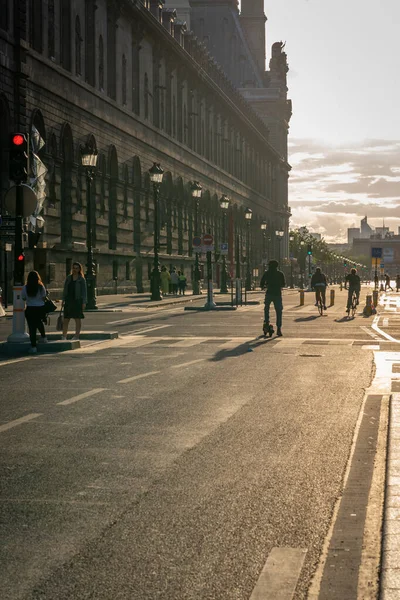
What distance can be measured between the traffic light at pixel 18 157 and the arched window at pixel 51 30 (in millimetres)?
31664

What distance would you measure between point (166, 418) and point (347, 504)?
4.24m

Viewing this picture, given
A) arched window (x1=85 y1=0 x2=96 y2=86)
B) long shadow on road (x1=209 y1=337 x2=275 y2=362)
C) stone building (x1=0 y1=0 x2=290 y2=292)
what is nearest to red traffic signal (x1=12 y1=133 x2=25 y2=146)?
long shadow on road (x1=209 y1=337 x2=275 y2=362)

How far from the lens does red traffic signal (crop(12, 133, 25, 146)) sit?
2099 cm

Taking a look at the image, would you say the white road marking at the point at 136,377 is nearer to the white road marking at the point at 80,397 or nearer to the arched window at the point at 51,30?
the white road marking at the point at 80,397

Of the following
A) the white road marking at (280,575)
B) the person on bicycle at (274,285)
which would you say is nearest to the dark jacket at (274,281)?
the person on bicycle at (274,285)

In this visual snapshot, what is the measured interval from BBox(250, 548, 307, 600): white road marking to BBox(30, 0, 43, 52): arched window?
45.3m

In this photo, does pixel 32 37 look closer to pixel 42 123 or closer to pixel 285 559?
pixel 42 123

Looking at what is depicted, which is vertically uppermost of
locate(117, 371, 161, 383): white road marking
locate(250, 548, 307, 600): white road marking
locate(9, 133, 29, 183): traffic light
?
locate(9, 133, 29, 183): traffic light

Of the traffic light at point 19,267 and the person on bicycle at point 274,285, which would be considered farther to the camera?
the person on bicycle at point 274,285

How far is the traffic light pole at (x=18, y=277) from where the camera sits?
21219 mm

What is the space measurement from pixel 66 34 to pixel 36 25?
5.69 m

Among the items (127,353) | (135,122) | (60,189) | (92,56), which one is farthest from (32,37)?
(127,353)

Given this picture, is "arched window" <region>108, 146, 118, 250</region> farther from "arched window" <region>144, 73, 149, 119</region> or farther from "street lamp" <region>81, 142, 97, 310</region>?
"street lamp" <region>81, 142, 97, 310</region>

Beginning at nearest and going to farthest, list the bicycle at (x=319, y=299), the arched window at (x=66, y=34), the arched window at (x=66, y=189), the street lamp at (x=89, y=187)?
1. the bicycle at (x=319, y=299)
2. the street lamp at (x=89, y=187)
3. the arched window at (x=66, y=189)
4. the arched window at (x=66, y=34)
